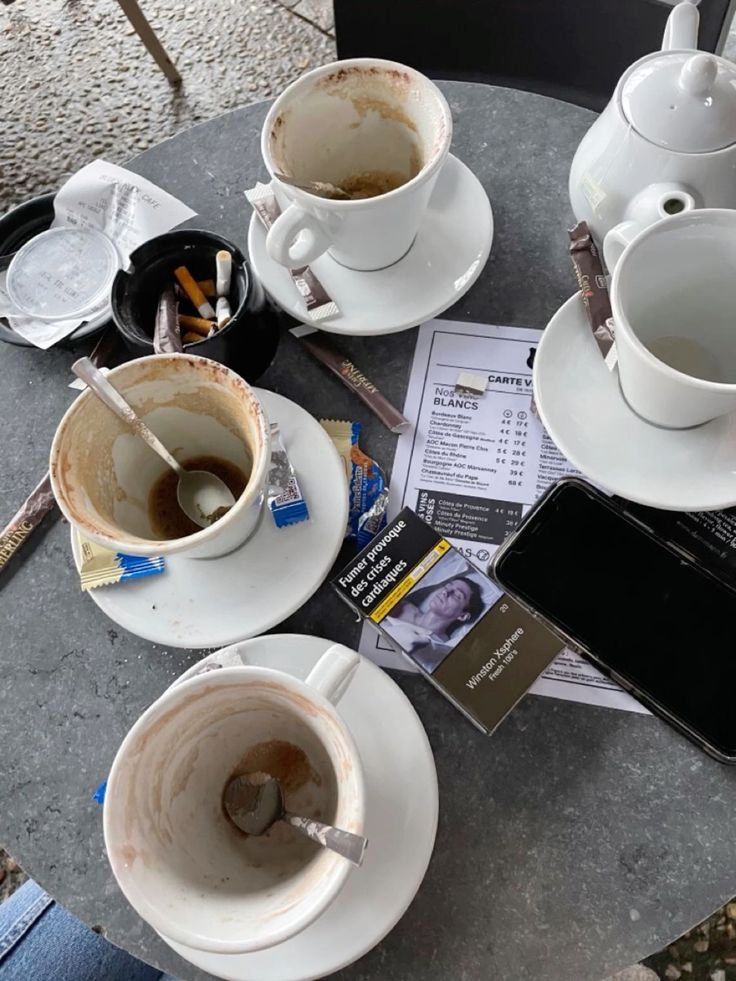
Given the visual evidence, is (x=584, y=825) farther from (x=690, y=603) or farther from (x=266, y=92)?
(x=266, y=92)

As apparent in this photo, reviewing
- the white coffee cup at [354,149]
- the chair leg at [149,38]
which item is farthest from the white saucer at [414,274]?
the chair leg at [149,38]

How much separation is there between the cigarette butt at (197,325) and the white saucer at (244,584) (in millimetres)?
152

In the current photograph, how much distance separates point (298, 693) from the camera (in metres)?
0.45

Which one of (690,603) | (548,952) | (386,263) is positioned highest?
(386,263)

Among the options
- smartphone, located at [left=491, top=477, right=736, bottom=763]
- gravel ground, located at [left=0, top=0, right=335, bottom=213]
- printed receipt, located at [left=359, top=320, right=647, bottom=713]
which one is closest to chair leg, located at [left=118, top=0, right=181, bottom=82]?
gravel ground, located at [left=0, top=0, right=335, bottom=213]

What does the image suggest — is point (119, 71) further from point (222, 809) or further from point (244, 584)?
Answer: point (222, 809)

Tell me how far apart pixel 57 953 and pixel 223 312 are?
2.19 ft

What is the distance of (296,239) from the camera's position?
66 cm

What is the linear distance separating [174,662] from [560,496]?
Result: 1.12ft

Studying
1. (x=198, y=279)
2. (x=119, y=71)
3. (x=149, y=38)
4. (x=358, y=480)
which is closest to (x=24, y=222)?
(x=198, y=279)

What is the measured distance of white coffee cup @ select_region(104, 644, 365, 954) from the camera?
A: 16.5 inches

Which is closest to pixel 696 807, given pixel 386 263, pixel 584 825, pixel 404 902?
pixel 584 825

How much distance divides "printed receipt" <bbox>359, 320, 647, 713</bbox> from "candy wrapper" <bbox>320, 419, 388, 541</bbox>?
0.06 feet

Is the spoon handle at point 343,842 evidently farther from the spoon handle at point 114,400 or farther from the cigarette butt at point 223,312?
the cigarette butt at point 223,312
